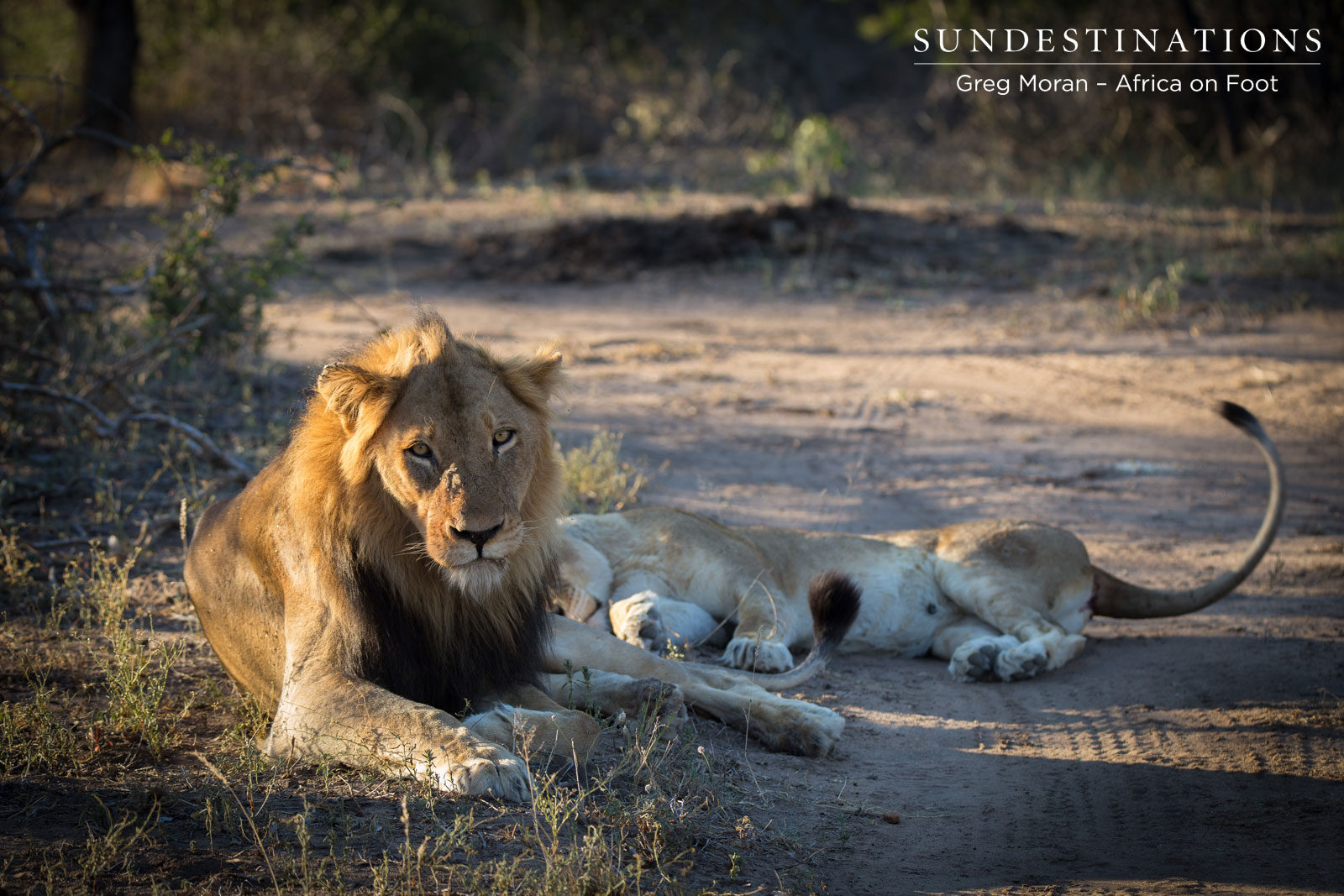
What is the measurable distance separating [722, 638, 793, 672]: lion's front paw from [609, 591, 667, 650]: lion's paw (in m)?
0.27

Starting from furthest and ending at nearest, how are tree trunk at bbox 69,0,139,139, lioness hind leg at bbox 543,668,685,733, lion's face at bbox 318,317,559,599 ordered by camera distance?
tree trunk at bbox 69,0,139,139 < lioness hind leg at bbox 543,668,685,733 < lion's face at bbox 318,317,559,599

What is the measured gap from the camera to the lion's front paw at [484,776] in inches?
104

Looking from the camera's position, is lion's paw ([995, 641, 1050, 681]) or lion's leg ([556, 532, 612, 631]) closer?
lion's paw ([995, 641, 1050, 681])

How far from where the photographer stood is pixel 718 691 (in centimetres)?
354

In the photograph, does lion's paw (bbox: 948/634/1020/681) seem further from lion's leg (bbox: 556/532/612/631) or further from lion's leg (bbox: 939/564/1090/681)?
lion's leg (bbox: 556/532/612/631)

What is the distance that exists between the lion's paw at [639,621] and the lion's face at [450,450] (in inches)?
47.8

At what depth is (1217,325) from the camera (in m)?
8.57

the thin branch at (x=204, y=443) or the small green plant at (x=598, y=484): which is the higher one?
the thin branch at (x=204, y=443)

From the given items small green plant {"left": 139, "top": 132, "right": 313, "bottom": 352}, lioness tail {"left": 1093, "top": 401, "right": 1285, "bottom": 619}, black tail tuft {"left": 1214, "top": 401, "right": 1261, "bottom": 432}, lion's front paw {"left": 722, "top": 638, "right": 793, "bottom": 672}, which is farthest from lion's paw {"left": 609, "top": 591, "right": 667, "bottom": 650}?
small green plant {"left": 139, "top": 132, "right": 313, "bottom": 352}

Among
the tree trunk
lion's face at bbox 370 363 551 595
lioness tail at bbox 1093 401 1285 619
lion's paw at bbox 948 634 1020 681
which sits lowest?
lion's paw at bbox 948 634 1020 681

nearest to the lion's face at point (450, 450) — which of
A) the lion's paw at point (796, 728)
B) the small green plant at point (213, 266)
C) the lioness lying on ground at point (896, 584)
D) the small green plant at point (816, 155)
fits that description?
the lion's paw at point (796, 728)

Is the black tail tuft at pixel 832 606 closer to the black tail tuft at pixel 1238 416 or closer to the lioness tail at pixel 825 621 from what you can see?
the lioness tail at pixel 825 621

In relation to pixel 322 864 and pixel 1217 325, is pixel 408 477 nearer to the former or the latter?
pixel 322 864

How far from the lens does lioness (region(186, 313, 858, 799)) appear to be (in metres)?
2.78
